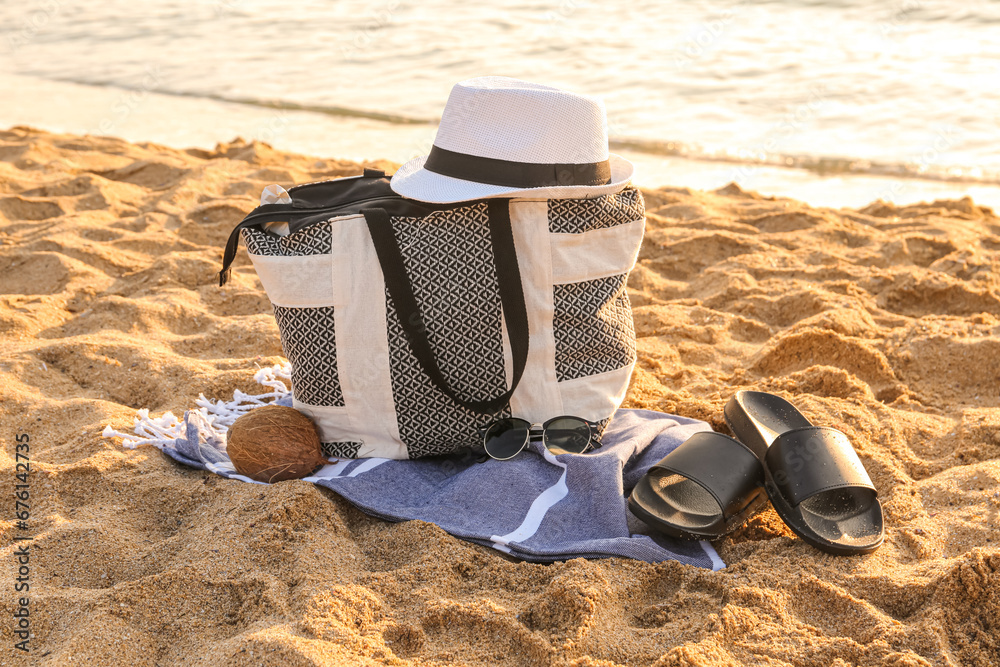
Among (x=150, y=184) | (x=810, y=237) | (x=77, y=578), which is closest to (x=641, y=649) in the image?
(x=77, y=578)

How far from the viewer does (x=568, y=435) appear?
83.0 inches

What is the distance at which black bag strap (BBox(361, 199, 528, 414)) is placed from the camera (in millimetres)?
1970

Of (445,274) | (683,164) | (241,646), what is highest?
(445,274)

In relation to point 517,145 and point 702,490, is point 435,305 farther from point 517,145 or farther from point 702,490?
point 702,490

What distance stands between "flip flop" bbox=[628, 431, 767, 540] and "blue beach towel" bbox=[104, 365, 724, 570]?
5 centimetres

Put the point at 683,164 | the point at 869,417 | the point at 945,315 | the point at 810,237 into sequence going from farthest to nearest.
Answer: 1. the point at 683,164
2. the point at 810,237
3. the point at 945,315
4. the point at 869,417

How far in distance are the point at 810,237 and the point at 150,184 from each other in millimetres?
3599

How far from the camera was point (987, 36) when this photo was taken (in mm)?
7871

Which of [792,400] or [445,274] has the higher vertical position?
[445,274]

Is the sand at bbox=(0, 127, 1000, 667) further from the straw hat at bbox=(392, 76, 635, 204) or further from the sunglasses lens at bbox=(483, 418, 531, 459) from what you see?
the straw hat at bbox=(392, 76, 635, 204)

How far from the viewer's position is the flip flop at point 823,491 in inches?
70.0

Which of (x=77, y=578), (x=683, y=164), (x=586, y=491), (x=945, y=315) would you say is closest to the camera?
(x=77, y=578)

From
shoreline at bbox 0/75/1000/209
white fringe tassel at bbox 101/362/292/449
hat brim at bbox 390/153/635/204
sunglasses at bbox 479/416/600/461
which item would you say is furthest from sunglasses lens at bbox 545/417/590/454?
shoreline at bbox 0/75/1000/209

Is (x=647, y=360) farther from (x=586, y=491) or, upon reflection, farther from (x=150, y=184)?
(x=150, y=184)
